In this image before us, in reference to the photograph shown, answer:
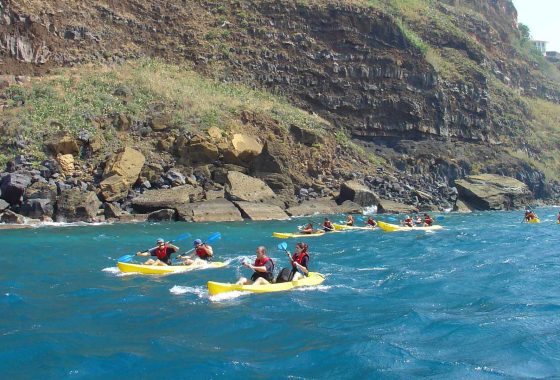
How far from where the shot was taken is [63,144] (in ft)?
118

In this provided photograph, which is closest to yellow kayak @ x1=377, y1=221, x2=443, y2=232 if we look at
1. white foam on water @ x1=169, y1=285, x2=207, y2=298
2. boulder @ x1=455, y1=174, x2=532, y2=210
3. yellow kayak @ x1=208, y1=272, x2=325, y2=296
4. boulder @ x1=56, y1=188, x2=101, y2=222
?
boulder @ x1=56, y1=188, x2=101, y2=222

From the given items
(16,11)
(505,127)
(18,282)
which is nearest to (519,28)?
(505,127)

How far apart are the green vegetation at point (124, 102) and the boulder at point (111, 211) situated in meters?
6.47

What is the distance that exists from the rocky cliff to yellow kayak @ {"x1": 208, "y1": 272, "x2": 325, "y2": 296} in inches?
1154

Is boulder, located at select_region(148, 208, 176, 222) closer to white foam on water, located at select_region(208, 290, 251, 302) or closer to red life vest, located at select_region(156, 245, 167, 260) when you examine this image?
red life vest, located at select_region(156, 245, 167, 260)

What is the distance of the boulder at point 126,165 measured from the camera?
1359 inches

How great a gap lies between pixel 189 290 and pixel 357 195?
96.5ft

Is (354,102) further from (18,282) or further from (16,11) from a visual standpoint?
(18,282)

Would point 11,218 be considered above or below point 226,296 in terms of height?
below

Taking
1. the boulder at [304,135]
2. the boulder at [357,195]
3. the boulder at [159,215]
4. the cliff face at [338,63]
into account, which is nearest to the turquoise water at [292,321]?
the boulder at [159,215]

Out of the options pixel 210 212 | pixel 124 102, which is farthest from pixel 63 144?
pixel 210 212

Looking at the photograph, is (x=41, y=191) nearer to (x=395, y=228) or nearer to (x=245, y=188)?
(x=245, y=188)

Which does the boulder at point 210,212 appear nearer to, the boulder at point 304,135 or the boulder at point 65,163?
the boulder at point 65,163

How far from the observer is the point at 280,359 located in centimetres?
847
